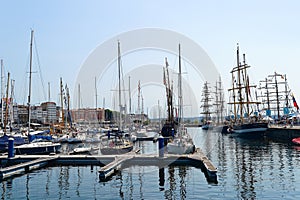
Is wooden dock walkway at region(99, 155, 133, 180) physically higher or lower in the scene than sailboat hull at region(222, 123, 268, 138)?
lower

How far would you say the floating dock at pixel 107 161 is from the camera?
2786cm

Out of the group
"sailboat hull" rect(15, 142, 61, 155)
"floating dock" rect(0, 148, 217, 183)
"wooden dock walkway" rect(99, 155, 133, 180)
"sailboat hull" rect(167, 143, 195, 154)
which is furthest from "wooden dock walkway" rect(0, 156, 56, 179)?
"sailboat hull" rect(167, 143, 195, 154)

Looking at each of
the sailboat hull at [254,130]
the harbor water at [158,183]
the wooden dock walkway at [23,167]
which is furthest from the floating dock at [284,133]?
the wooden dock walkway at [23,167]

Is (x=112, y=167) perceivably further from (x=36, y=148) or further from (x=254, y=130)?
(x=254, y=130)

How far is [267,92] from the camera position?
106 m

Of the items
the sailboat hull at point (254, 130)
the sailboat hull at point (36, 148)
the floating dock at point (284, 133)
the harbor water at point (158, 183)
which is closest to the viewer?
the harbor water at point (158, 183)

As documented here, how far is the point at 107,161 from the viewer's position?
32375 mm

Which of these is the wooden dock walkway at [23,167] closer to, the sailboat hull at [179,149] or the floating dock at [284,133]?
the sailboat hull at [179,149]

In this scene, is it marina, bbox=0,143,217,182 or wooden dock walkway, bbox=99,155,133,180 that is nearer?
wooden dock walkway, bbox=99,155,133,180

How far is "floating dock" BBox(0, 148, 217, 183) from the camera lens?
91.4 feet

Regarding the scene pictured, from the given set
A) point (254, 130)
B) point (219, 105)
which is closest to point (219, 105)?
point (219, 105)

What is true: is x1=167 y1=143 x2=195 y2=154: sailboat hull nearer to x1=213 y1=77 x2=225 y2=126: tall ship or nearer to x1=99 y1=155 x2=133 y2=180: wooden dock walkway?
x1=99 y1=155 x2=133 y2=180: wooden dock walkway

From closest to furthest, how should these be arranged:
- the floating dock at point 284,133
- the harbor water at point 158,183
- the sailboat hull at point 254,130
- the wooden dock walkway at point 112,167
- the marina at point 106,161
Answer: the harbor water at point 158,183 < the wooden dock walkway at point 112,167 < the marina at point 106,161 < the floating dock at point 284,133 < the sailboat hull at point 254,130

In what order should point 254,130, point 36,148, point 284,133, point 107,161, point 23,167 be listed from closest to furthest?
1. point 23,167
2. point 107,161
3. point 36,148
4. point 284,133
5. point 254,130
